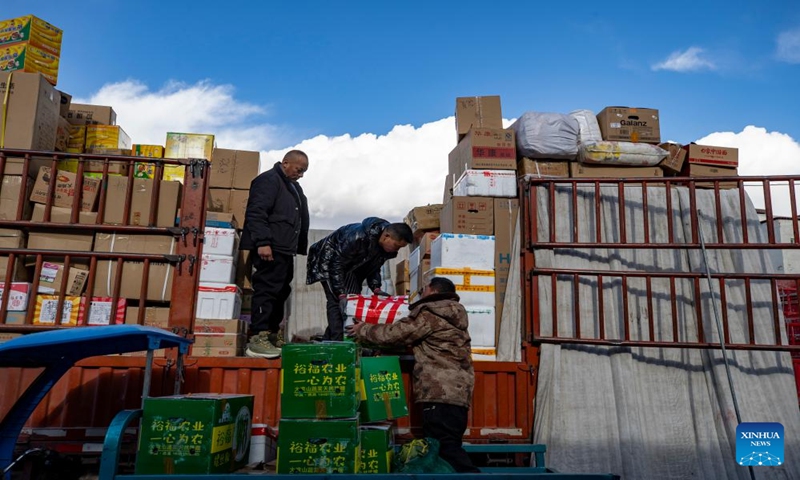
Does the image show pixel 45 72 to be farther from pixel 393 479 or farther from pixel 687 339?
pixel 687 339

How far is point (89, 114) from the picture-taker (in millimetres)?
6629

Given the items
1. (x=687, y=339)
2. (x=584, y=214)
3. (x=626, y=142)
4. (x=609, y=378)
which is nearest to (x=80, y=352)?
(x=609, y=378)

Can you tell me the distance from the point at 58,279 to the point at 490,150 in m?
4.33

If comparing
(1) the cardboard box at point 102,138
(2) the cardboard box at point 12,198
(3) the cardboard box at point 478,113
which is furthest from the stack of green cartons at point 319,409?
(1) the cardboard box at point 102,138

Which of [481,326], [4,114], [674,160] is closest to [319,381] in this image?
[481,326]

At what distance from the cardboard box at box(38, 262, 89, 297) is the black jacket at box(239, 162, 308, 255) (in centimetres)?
128

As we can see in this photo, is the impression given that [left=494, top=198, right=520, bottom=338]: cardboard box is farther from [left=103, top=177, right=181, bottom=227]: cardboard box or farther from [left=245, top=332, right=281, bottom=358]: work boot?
[left=103, top=177, right=181, bottom=227]: cardboard box

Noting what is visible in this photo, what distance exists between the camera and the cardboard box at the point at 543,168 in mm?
6438

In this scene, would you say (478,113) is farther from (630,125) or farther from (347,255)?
(347,255)

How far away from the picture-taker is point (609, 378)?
505 cm

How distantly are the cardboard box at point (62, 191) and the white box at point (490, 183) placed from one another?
3618mm

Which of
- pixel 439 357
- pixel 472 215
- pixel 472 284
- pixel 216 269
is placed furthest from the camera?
pixel 472 215

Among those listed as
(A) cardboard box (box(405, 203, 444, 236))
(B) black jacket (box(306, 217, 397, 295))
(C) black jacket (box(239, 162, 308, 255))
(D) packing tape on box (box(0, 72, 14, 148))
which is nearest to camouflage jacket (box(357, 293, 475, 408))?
(B) black jacket (box(306, 217, 397, 295))

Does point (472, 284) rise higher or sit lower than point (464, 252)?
lower
